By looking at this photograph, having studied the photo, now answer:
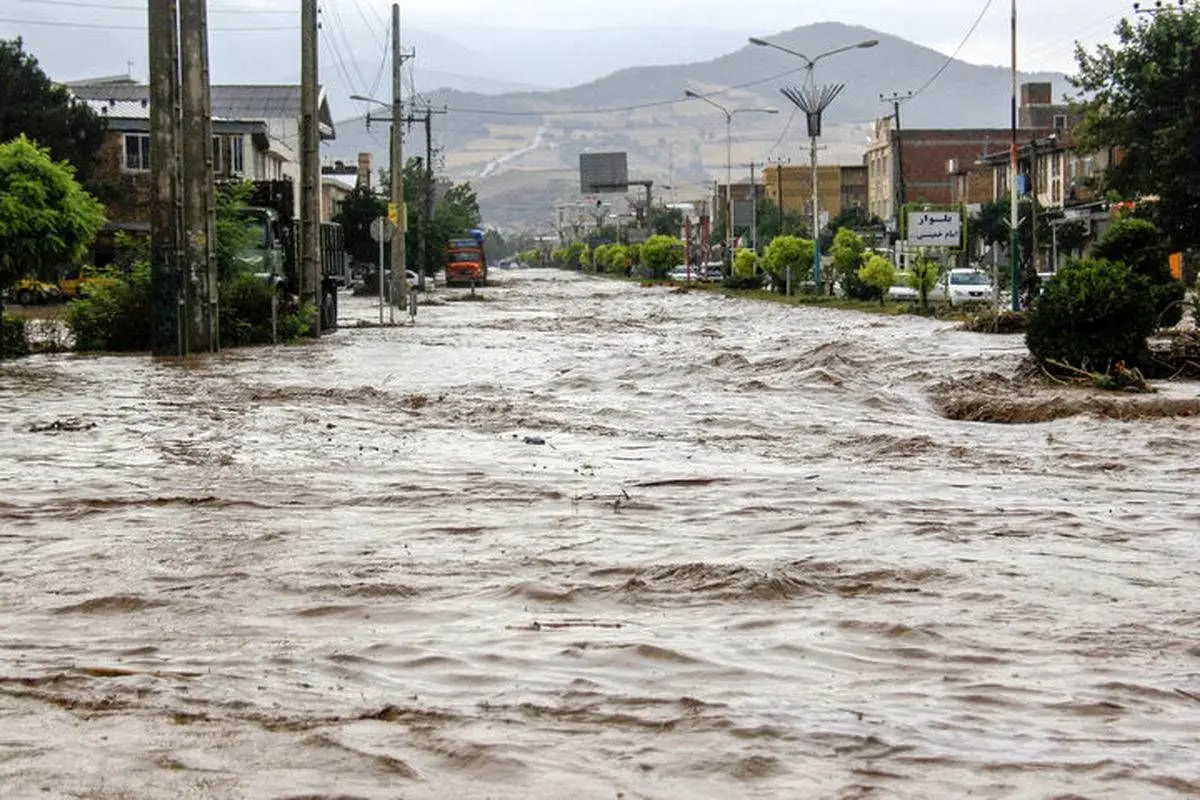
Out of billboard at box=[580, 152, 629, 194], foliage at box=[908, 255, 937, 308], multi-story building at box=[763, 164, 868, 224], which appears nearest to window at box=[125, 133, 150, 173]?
foliage at box=[908, 255, 937, 308]

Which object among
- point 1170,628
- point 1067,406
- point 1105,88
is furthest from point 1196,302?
point 1105,88

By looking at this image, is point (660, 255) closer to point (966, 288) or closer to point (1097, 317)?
point (966, 288)

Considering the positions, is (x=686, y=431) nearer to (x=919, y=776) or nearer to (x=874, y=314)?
(x=919, y=776)

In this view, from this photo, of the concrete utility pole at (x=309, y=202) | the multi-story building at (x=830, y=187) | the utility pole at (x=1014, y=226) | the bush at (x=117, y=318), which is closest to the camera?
the bush at (x=117, y=318)

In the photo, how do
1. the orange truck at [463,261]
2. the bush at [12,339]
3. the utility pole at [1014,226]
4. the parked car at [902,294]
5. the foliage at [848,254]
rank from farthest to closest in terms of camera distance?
the orange truck at [463,261], the foliage at [848,254], the parked car at [902,294], the utility pole at [1014,226], the bush at [12,339]

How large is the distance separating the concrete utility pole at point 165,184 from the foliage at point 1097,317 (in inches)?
537

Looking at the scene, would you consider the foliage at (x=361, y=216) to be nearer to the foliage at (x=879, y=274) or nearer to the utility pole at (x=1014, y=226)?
the foliage at (x=879, y=274)

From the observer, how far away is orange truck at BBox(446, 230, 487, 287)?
101750 mm

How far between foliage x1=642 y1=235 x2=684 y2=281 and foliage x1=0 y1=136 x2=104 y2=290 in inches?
3132

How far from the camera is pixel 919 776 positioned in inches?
216

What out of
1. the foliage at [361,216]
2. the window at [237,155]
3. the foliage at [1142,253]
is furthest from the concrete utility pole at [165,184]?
the foliage at [361,216]

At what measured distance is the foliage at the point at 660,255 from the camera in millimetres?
109438

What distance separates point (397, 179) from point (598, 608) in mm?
50375

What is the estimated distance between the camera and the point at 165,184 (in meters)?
28.8
